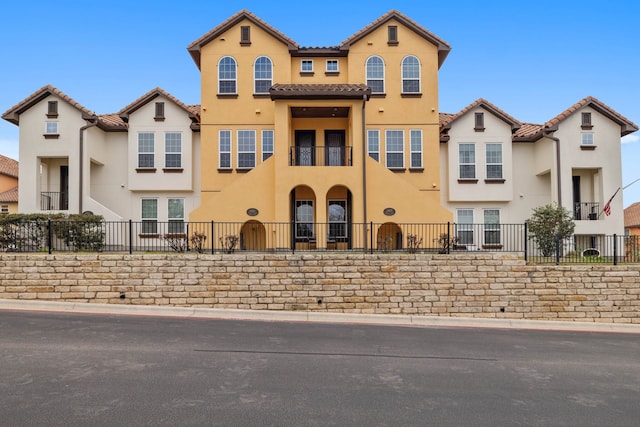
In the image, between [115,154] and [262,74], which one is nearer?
[262,74]

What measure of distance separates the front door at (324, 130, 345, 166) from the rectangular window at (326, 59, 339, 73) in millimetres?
3062

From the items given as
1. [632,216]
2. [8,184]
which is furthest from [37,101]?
[632,216]

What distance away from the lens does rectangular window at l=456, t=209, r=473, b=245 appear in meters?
23.8

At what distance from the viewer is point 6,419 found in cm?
592

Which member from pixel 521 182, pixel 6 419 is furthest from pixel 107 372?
pixel 521 182

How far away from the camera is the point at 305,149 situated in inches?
909

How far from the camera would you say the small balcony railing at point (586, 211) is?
2419 cm

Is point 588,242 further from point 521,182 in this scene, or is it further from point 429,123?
point 429,123

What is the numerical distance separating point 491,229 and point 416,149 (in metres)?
5.68

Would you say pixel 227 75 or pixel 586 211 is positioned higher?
pixel 227 75

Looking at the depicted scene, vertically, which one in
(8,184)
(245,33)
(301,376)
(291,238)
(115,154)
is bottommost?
(301,376)

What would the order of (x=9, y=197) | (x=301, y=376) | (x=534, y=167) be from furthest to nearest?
1. (x=9, y=197)
2. (x=534, y=167)
3. (x=301, y=376)

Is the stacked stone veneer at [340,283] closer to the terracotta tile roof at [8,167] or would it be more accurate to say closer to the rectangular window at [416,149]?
the rectangular window at [416,149]

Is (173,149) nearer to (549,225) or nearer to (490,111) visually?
(490,111)
